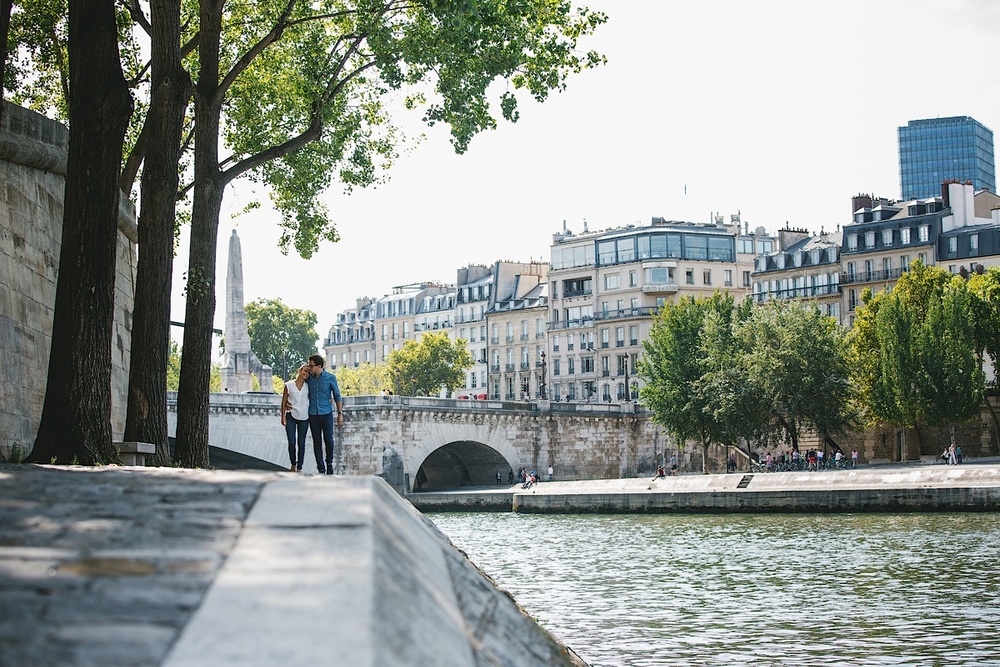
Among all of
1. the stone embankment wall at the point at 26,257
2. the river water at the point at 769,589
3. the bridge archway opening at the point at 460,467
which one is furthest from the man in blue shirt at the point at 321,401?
the bridge archway opening at the point at 460,467

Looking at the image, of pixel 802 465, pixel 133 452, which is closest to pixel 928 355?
pixel 802 465

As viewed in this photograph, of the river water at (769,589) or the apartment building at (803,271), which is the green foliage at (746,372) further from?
the apartment building at (803,271)

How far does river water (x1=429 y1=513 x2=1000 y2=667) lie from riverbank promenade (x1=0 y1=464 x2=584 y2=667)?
7309mm

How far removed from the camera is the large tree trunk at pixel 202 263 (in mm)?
16688

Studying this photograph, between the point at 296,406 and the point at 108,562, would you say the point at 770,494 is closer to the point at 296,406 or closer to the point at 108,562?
the point at 296,406

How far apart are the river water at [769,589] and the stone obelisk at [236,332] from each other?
32502mm

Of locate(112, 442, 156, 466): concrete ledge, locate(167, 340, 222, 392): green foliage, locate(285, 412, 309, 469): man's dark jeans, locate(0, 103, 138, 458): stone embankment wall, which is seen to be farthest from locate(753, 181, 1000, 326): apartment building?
locate(112, 442, 156, 466): concrete ledge

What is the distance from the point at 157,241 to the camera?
50.3 feet

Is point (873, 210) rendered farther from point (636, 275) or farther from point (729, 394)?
point (729, 394)

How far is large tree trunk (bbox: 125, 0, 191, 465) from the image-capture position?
1507 centimetres

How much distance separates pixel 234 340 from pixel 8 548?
64.0 metres

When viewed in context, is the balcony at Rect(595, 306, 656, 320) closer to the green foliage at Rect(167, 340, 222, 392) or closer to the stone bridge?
the stone bridge

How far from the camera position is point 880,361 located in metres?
54.1

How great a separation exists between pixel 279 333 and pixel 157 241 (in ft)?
389
